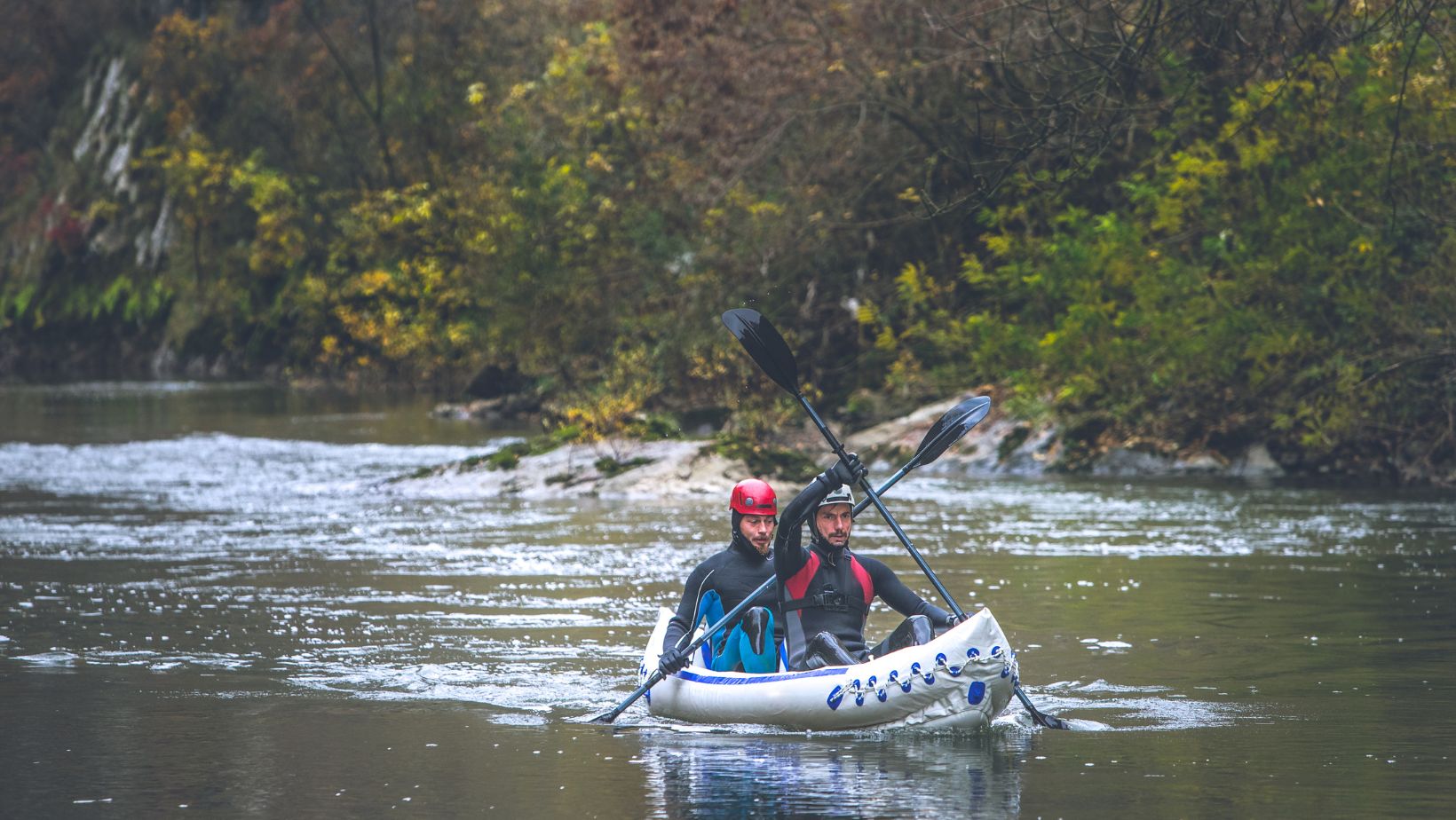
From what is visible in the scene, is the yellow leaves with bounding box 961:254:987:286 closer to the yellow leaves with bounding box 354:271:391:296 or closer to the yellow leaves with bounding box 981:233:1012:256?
the yellow leaves with bounding box 981:233:1012:256

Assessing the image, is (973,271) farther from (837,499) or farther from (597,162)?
(837,499)

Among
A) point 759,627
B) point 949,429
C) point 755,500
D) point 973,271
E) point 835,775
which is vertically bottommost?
point 835,775

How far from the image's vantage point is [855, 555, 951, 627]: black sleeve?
10891 mm

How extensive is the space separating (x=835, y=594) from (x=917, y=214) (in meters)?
4.02

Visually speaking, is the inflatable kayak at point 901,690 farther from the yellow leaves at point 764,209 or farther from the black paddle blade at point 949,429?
the yellow leaves at point 764,209

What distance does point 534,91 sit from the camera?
40.1 meters

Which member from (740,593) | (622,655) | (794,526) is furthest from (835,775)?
(622,655)

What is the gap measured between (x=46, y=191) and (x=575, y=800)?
205ft

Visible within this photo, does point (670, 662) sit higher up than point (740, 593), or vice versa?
point (740, 593)

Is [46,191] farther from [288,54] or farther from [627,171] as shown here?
[627,171]

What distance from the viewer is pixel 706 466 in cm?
2395

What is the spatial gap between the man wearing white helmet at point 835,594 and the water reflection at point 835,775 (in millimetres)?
654

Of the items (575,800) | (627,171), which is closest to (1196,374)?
(627,171)

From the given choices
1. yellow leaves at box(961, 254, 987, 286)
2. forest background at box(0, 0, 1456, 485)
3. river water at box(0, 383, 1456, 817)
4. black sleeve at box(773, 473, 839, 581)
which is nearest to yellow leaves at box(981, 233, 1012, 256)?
forest background at box(0, 0, 1456, 485)
